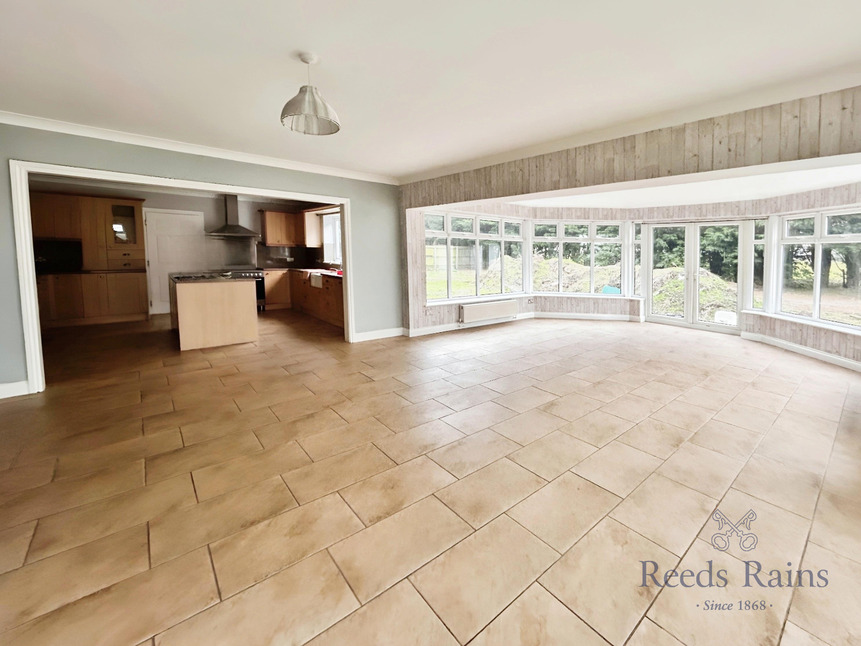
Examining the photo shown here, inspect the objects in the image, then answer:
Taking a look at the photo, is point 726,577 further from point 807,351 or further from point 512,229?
point 512,229

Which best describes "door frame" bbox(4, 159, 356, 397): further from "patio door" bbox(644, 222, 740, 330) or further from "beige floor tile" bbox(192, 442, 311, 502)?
"patio door" bbox(644, 222, 740, 330)

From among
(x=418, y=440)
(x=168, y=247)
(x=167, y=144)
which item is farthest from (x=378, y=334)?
(x=168, y=247)

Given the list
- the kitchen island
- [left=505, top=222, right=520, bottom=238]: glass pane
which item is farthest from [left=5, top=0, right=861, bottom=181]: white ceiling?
[left=505, top=222, right=520, bottom=238]: glass pane

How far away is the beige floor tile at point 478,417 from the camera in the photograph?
10.2ft

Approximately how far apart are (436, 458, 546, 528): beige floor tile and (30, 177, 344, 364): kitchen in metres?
4.82

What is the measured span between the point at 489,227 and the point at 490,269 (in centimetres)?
82

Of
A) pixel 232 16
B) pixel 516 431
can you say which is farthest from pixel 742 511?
pixel 232 16

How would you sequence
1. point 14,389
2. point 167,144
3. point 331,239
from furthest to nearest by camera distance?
point 331,239
point 167,144
point 14,389

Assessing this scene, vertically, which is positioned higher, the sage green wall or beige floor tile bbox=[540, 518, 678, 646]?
the sage green wall

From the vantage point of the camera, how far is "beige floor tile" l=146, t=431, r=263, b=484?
2490mm

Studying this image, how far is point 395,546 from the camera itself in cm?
184

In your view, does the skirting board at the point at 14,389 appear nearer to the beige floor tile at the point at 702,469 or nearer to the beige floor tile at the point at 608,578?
the beige floor tile at the point at 608,578

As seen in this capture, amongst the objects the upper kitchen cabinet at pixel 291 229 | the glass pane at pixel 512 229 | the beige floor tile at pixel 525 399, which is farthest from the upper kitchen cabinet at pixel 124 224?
the beige floor tile at pixel 525 399

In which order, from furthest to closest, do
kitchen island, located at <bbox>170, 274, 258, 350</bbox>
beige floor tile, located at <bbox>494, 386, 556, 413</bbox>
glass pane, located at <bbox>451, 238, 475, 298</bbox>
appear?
glass pane, located at <bbox>451, 238, 475, 298</bbox> → kitchen island, located at <bbox>170, 274, 258, 350</bbox> → beige floor tile, located at <bbox>494, 386, 556, 413</bbox>
